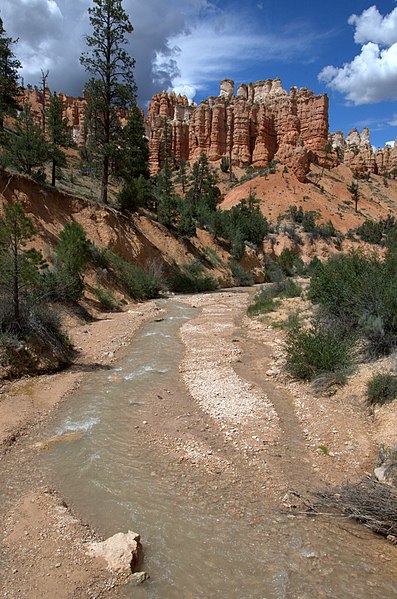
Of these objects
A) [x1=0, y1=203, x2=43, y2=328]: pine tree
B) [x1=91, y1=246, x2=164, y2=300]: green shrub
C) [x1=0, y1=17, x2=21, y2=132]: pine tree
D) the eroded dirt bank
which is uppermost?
[x1=0, y1=17, x2=21, y2=132]: pine tree

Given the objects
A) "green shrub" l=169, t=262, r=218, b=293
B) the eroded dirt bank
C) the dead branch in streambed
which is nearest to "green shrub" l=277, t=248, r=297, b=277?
"green shrub" l=169, t=262, r=218, b=293

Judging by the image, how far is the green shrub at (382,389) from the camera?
290 inches

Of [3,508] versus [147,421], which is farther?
Result: [147,421]

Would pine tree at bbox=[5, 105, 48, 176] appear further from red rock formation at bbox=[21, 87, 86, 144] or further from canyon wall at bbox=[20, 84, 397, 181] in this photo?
red rock formation at bbox=[21, 87, 86, 144]

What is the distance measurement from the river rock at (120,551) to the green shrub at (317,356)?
598 cm

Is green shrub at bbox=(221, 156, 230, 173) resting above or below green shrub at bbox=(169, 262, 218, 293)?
above

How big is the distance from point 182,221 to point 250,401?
85.2 ft

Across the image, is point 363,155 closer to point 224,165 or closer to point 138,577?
point 224,165

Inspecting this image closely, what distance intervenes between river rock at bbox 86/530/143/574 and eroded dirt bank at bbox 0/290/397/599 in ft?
0.40

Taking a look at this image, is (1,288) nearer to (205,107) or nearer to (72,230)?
(72,230)

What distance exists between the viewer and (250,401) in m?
8.46

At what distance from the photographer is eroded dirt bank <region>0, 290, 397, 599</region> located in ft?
13.4

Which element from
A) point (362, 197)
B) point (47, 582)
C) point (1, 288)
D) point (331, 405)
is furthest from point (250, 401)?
point (362, 197)

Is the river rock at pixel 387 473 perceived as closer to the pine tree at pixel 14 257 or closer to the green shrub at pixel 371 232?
the pine tree at pixel 14 257
